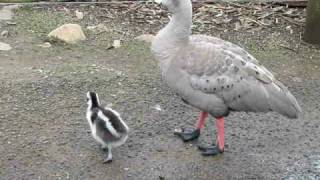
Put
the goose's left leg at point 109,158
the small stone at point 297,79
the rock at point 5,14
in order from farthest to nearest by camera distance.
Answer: the rock at point 5,14 < the small stone at point 297,79 < the goose's left leg at point 109,158

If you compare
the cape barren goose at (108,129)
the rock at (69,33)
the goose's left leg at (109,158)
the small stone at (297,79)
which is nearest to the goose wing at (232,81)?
the cape barren goose at (108,129)

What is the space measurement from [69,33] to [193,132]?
237 centimetres

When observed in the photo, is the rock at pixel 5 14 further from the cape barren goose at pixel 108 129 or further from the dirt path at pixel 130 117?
the cape barren goose at pixel 108 129

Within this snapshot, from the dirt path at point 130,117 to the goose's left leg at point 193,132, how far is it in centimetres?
6

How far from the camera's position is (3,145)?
486 cm

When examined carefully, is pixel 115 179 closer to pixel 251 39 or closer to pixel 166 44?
pixel 166 44

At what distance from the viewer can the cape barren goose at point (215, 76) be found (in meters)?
4.57

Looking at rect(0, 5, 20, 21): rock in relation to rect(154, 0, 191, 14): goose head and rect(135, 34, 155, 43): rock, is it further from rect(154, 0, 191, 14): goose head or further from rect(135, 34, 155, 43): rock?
rect(154, 0, 191, 14): goose head

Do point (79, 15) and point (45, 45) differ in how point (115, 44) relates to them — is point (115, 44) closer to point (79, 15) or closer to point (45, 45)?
point (45, 45)

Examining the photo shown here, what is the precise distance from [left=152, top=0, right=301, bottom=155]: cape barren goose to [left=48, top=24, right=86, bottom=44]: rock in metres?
2.25

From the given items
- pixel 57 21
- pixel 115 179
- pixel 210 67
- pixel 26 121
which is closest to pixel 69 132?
pixel 26 121

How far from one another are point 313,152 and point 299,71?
1568mm

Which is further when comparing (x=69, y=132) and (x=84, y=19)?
(x=84, y=19)

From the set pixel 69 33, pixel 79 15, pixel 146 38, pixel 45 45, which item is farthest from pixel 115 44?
pixel 79 15
